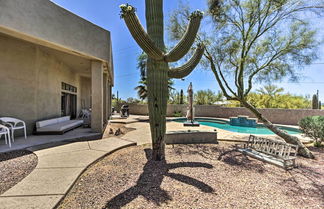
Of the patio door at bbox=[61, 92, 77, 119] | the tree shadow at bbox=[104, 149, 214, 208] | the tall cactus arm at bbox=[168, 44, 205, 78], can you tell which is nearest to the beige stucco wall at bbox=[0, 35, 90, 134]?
the patio door at bbox=[61, 92, 77, 119]

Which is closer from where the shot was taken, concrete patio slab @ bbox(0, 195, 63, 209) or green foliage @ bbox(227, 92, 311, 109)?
concrete patio slab @ bbox(0, 195, 63, 209)

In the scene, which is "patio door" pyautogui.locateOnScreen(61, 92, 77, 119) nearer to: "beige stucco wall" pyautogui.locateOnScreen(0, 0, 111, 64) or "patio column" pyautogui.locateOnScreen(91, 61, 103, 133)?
"patio column" pyautogui.locateOnScreen(91, 61, 103, 133)

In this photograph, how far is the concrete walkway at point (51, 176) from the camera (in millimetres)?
2199

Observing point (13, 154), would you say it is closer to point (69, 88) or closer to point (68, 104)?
point (68, 104)

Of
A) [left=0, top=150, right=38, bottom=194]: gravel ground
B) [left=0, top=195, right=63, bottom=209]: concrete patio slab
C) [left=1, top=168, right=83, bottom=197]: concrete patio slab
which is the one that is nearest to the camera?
[left=0, top=195, right=63, bottom=209]: concrete patio slab

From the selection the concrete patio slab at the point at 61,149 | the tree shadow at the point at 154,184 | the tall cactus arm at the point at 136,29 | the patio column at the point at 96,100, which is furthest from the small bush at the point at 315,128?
the patio column at the point at 96,100

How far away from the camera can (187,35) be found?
3.68m

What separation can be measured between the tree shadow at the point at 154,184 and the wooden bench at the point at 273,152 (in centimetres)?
195

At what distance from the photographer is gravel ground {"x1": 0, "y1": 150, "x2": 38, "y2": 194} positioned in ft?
9.27

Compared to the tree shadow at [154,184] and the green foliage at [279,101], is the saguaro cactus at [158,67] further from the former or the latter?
the green foliage at [279,101]

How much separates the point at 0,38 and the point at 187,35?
277 inches

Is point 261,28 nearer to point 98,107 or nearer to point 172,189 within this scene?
point 172,189

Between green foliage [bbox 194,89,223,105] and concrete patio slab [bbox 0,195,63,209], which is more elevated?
green foliage [bbox 194,89,223,105]

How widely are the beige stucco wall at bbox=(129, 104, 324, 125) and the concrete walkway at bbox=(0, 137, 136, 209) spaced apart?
46.5 ft
